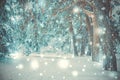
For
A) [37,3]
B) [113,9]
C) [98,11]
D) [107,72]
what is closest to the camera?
[107,72]

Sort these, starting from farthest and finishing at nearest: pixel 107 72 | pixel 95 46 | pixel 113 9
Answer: pixel 113 9, pixel 95 46, pixel 107 72

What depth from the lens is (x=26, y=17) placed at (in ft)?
53.2

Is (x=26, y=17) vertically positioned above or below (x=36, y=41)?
above

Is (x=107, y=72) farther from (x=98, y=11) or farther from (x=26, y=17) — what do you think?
(x=26, y=17)

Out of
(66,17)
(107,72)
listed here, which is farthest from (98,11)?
(66,17)

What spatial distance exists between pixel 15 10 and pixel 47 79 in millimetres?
5996

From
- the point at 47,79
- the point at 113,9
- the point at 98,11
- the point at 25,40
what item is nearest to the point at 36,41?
the point at 25,40

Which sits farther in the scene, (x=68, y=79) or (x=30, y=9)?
(x=30, y=9)

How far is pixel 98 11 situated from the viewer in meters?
14.9

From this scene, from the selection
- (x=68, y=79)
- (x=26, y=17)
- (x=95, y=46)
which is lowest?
(x=68, y=79)

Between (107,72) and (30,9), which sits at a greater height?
(30,9)

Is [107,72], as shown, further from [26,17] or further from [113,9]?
[113,9]

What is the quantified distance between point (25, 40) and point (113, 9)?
8.73 metres

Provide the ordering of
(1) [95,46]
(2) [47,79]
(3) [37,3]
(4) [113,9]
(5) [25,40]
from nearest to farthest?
(2) [47,79]
(3) [37,3]
(5) [25,40]
(1) [95,46]
(4) [113,9]
